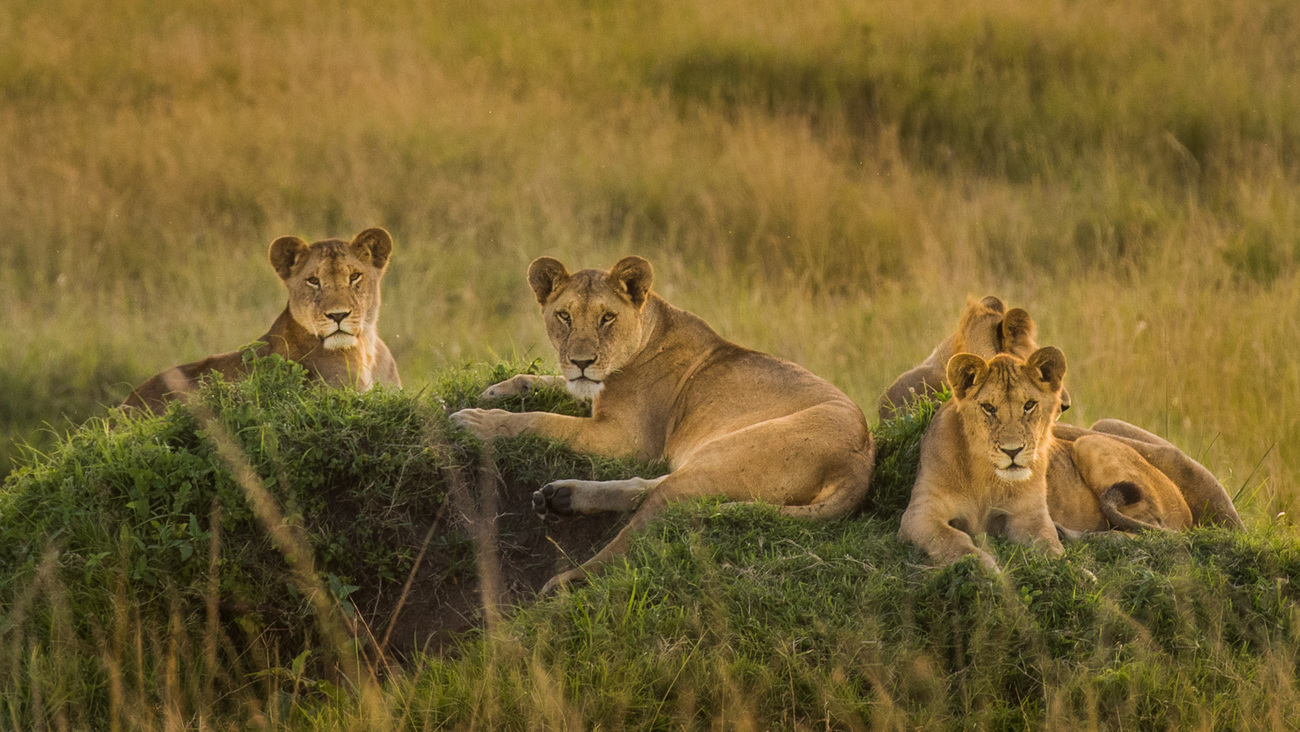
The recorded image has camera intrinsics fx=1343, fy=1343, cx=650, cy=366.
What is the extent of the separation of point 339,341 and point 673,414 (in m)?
1.60

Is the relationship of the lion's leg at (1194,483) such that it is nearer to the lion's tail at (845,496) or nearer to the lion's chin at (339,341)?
the lion's tail at (845,496)

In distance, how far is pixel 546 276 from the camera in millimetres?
5621

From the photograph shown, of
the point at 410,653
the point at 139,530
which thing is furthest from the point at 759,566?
the point at 139,530

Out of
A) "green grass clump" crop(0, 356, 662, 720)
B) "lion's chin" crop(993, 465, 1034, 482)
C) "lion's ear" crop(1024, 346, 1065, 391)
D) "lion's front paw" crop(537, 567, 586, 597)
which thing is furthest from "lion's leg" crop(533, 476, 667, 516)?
"lion's ear" crop(1024, 346, 1065, 391)

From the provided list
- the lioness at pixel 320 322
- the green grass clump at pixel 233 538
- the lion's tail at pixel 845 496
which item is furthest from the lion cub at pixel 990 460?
the lioness at pixel 320 322

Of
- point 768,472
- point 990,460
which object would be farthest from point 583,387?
point 990,460

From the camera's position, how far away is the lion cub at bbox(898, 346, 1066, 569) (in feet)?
14.7

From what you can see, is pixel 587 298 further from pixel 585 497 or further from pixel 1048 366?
pixel 1048 366

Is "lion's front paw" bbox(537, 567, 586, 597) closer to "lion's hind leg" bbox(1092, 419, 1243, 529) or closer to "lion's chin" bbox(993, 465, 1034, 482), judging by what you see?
"lion's chin" bbox(993, 465, 1034, 482)

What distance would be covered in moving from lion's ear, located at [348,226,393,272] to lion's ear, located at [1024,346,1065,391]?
10.1 feet

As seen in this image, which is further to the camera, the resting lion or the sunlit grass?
the sunlit grass

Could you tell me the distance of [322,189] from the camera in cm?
1186

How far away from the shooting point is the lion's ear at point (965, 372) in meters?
4.56

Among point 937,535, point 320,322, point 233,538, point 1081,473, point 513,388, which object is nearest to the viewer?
point 937,535
